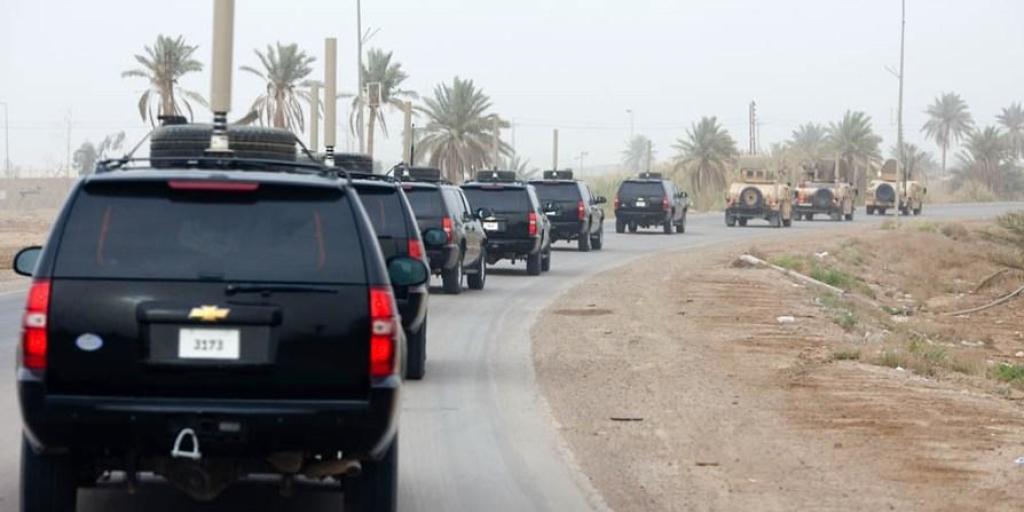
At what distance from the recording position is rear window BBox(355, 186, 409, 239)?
15.3 meters

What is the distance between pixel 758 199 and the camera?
68.6 meters

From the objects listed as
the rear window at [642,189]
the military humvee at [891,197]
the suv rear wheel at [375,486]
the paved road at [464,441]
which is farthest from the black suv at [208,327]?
the military humvee at [891,197]

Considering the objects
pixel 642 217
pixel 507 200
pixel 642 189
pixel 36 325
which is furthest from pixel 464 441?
pixel 642 217

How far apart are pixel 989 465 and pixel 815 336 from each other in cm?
1001

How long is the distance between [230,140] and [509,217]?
1752 cm

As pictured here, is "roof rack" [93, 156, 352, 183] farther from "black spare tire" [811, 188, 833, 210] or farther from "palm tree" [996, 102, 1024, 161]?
"palm tree" [996, 102, 1024, 161]

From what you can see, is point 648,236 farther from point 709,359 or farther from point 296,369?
point 296,369

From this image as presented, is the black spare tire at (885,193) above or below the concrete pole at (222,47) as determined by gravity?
below

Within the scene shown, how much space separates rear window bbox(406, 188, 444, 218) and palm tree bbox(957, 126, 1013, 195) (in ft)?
373

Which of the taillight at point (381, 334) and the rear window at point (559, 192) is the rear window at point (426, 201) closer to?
the taillight at point (381, 334)

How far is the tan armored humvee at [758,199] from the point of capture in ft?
225

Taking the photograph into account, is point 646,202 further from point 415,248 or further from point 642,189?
point 415,248

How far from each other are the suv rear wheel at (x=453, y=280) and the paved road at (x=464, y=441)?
1.77 m

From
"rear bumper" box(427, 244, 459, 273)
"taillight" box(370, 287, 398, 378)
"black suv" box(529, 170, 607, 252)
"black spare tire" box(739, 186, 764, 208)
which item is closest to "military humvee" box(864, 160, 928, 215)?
"black spare tire" box(739, 186, 764, 208)
